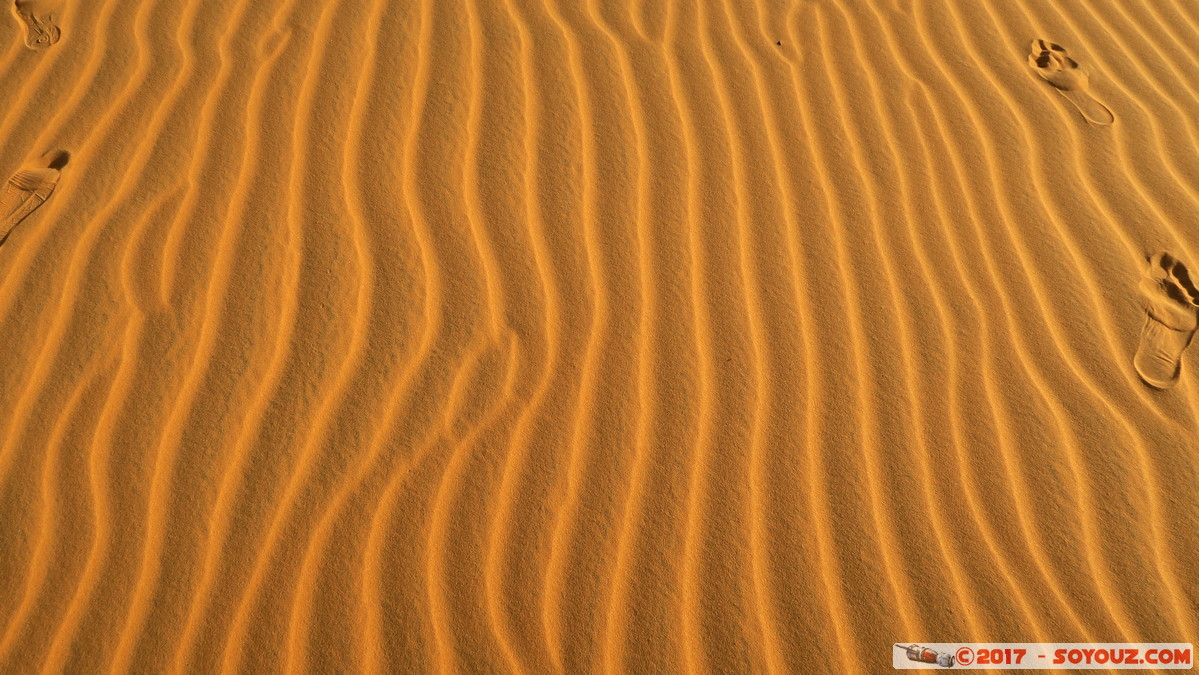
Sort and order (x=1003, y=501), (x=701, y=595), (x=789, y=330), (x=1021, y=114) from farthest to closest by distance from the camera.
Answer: (x=1021, y=114) < (x=789, y=330) < (x=1003, y=501) < (x=701, y=595)

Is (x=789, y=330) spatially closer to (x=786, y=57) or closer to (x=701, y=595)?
(x=701, y=595)

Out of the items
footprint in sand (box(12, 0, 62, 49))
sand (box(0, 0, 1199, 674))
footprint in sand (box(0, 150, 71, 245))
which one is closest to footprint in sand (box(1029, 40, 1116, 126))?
sand (box(0, 0, 1199, 674))

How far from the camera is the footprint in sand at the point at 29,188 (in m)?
2.58

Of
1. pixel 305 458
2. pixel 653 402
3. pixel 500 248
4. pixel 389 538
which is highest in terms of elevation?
pixel 500 248

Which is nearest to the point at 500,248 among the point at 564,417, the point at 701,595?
the point at 564,417

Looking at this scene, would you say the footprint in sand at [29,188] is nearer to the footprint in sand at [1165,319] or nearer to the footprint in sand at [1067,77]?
the footprint in sand at [1165,319]

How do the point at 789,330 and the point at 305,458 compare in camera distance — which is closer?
the point at 305,458

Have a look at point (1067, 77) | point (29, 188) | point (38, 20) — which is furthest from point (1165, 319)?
point (38, 20)

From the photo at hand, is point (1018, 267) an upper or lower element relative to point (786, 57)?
lower

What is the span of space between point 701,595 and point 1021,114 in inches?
90.8

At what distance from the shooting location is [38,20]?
3104 mm

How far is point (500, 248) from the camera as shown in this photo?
2.66 metres

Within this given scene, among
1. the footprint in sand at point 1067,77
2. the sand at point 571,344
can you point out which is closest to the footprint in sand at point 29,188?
the sand at point 571,344

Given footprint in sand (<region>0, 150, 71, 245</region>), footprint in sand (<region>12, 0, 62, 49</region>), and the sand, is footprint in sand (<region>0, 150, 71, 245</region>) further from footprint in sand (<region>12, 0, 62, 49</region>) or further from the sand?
footprint in sand (<region>12, 0, 62, 49</region>)
